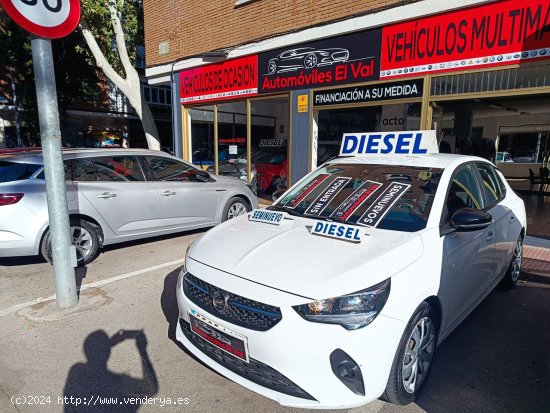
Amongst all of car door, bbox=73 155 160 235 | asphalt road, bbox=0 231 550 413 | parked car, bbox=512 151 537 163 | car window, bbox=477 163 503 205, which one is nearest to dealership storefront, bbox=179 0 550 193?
parked car, bbox=512 151 537 163

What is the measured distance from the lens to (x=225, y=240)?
2865 mm

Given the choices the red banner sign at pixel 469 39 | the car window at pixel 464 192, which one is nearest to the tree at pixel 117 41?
the red banner sign at pixel 469 39

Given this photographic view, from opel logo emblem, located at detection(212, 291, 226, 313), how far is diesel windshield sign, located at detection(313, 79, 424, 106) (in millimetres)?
5601

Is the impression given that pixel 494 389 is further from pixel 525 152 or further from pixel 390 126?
pixel 525 152

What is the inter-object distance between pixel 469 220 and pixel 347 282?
114 centimetres

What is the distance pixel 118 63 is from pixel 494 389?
52.0 ft

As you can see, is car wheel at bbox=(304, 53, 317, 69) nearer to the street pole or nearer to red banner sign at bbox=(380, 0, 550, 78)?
red banner sign at bbox=(380, 0, 550, 78)

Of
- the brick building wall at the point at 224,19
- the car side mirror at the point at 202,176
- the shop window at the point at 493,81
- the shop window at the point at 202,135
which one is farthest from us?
the shop window at the point at 202,135

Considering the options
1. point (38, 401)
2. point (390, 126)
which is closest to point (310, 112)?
point (390, 126)

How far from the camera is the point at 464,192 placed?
329 cm

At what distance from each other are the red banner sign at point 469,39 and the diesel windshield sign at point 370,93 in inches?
7.5

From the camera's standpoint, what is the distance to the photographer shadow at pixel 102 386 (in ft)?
8.01

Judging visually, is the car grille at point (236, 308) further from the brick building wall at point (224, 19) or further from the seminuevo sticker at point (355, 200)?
the brick building wall at point (224, 19)

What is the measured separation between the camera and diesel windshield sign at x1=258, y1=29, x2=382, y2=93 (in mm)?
6984
